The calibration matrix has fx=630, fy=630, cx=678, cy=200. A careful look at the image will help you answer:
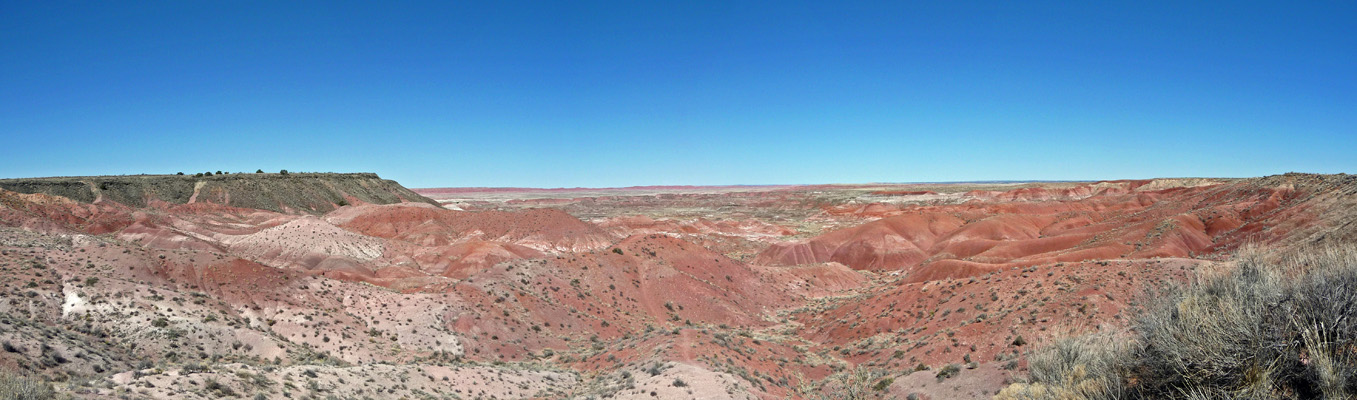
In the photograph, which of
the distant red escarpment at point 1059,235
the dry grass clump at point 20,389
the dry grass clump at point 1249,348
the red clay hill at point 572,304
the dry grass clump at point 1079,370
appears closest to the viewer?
the dry grass clump at point 1249,348

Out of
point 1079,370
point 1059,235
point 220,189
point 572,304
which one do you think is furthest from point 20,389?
point 220,189

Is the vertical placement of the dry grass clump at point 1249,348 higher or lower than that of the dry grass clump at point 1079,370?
higher

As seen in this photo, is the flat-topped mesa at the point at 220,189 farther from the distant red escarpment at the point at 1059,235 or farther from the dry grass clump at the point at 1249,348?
the dry grass clump at the point at 1249,348

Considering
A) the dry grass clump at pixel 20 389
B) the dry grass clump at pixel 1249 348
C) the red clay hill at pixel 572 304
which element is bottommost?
the red clay hill at pixel 572 304

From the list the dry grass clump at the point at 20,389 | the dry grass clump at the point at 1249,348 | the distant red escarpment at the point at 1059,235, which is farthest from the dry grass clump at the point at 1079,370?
the distant red escarpment at the point at 1059,235

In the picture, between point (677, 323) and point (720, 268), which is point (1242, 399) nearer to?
point (677, 323)

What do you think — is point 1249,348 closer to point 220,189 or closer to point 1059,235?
point 1059,235

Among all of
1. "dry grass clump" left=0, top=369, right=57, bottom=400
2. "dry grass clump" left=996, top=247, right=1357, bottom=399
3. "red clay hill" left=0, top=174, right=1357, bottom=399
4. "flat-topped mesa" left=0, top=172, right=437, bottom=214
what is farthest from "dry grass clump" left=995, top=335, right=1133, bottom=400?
"flat-topped mesa" left=0, top=172, right=437, bottom=214

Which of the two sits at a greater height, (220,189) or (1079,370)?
(220,189)
